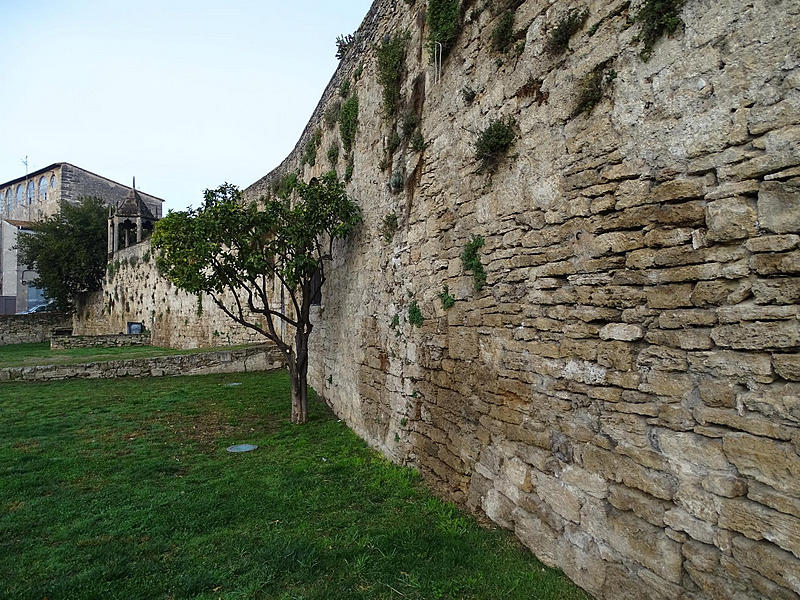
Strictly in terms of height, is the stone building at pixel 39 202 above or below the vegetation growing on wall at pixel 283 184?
above

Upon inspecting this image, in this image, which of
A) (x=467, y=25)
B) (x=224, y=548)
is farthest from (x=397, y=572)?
(x=467, y=25)

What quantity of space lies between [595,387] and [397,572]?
1.96 meters

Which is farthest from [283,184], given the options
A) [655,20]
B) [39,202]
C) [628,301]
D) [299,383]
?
[39,202]

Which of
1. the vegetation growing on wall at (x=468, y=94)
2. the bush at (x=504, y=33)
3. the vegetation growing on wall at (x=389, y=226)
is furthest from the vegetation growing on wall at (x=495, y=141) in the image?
the vegetation growing on wall at (x=389, y=226)

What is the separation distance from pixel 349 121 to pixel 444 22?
3357 mm

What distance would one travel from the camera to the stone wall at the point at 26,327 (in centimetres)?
2684

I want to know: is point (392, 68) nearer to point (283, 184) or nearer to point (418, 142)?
point (418, 142)

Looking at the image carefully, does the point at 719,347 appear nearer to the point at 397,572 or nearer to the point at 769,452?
the point at 769,452

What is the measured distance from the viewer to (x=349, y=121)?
27.0 ft

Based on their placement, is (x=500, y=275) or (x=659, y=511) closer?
(x=659, y=511)

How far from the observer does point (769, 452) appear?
7.88 feet

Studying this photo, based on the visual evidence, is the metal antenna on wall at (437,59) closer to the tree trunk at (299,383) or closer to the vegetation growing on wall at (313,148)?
the tree trunk at (299,383)

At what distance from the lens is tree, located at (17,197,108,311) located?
31500 mm

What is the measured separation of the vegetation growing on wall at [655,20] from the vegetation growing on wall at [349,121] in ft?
18.3
